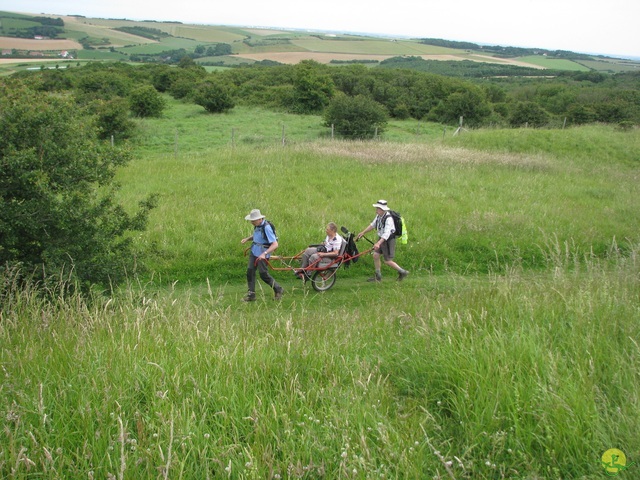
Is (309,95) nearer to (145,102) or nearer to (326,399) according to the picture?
(145,102)

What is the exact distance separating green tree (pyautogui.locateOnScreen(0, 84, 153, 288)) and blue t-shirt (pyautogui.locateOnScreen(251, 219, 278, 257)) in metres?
2.38

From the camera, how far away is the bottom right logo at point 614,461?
242 cm

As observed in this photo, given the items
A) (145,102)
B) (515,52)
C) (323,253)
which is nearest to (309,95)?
(145,102)

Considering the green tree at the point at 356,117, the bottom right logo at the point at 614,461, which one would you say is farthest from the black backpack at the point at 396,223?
the green tree at the point at 356,117

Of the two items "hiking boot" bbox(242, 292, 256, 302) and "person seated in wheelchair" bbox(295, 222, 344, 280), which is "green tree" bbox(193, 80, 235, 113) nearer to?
"person seated in wheelchair" bbox(295, 222, 344, 280)

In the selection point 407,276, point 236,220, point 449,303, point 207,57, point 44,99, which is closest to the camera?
point 449,303

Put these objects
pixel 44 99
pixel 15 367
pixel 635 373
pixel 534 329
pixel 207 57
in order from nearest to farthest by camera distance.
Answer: pixel 635 373 < pixel 15 367 < pixel 534 329 < pixel 44 99 < pixel 207 57

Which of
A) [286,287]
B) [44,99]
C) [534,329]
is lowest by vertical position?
[286,287]

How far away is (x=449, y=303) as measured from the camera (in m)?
5.16

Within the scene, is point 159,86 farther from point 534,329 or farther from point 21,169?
point 534,329

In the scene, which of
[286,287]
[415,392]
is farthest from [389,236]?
[415,392]

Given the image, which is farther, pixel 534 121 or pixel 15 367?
pixel 534 121

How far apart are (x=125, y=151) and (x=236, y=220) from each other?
5.17m

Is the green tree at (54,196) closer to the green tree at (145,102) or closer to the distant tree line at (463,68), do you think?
the green tree at (145,102)
